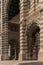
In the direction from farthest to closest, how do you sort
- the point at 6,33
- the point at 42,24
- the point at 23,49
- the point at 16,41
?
the point at 16,41 → the point at 6,33 → the point at 23,49 → the point at 42,24

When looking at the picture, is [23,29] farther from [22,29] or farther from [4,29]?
[4,29]

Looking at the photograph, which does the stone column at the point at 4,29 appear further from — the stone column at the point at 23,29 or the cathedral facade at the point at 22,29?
the stone column at the point at 23,29

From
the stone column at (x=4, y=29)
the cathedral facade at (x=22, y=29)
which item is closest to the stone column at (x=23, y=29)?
the cathedral facade at (x=22, y=29)

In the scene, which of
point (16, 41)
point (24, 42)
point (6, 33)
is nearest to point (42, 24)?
point (24, 42)

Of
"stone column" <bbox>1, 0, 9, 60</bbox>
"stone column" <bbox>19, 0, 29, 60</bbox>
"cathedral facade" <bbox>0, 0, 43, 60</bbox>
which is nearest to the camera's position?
"cathedral facade" <bbox>0, 0, 43, 60</bbox>

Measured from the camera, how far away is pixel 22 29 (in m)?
36.5

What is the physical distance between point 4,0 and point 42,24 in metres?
16.9

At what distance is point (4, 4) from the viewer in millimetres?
45594

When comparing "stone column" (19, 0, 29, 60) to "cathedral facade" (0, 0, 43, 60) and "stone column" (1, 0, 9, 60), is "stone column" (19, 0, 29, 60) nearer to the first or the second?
"cathedral facade" (0, 0, 43, 60)

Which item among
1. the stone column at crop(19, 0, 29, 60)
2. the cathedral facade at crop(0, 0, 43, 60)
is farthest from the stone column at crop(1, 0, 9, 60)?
the stone column at crop(19, 0, 29, 60)

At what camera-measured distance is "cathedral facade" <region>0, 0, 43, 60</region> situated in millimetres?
33931

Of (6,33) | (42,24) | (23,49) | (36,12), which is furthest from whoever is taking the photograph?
(6,33)

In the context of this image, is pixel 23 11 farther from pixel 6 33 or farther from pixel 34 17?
pixel 6 33

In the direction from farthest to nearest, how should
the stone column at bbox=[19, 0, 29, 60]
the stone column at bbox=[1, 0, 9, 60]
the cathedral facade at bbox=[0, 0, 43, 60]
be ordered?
the stone column at bbox=[1, 0, 9, 60] < the stone column at bbox=[19, 0, 29, 60] < the cathedral facade at bbox=[0, 0, 43, 60]
